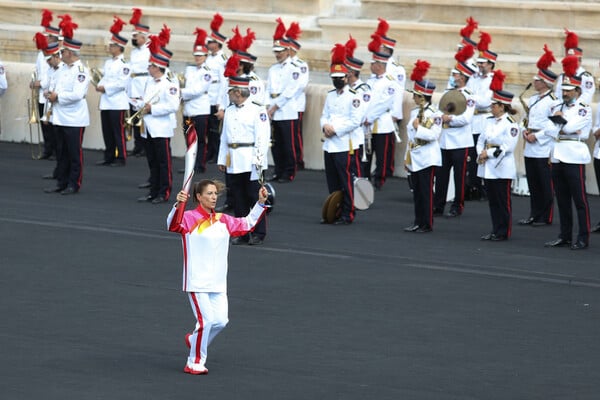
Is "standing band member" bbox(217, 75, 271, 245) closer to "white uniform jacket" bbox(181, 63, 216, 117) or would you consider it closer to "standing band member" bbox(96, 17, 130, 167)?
"white uniform jacket" bbox(181, 63, 216, 117)

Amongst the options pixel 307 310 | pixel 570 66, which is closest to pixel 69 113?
pixel 570 66

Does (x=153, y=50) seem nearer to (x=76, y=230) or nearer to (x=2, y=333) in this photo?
(x=76, y=230)

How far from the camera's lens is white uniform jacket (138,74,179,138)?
17969mm

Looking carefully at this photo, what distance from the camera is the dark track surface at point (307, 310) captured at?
395 inches

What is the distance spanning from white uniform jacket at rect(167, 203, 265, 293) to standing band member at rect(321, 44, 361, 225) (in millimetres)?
6405

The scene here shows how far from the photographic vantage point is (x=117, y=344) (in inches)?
432

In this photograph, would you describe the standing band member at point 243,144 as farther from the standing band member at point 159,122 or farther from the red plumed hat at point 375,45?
the red plumed hat at point 375,45

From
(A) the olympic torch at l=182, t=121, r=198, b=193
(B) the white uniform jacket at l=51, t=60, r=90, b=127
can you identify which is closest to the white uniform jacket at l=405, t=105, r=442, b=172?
(B) the white uniform jacket at l=51, t=60, r=90, b=127

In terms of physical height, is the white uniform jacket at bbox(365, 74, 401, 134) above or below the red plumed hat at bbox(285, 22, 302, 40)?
below

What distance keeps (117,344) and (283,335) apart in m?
1.22

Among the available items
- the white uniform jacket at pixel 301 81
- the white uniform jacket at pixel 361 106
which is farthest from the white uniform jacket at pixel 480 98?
the white uniform jacket at pixel 301 81

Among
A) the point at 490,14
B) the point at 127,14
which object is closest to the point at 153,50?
the point at 490,14

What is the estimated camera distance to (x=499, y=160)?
16.0 metres

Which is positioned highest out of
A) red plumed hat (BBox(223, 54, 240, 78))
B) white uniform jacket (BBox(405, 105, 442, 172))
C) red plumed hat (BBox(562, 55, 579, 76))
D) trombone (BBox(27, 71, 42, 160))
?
red plumed hat (BBox(562, 55, 579, 76))
